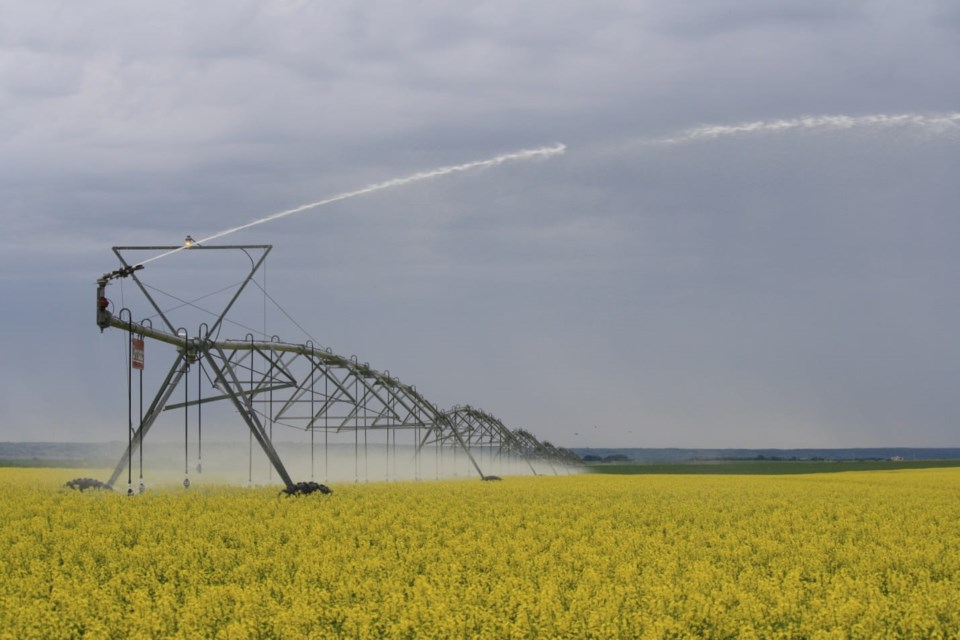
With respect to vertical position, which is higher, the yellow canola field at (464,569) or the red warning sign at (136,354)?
the red warning sign at (136,354)

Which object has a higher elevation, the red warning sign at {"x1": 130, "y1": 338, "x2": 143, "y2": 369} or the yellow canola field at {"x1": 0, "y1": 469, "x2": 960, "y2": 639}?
the red warning sign at {"x1": 130, "y1": 338, "x2": 143, "y2": 369}

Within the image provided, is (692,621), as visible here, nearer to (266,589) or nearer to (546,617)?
(546,617)

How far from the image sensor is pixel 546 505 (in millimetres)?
36938

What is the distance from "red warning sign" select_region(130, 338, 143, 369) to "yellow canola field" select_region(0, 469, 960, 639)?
4788mm

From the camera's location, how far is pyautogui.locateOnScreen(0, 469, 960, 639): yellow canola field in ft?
53.4

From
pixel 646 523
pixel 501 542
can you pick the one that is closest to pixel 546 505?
pixel 646 523

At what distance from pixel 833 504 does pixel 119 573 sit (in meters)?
28.8

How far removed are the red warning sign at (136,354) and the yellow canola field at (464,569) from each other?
4.79 meters

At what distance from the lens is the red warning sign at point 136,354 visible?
124 feet

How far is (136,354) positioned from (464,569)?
2059 centimetres

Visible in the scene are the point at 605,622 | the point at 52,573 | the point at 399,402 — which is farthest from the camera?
the point at 399,402

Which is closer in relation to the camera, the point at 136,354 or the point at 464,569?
the point at 464,569

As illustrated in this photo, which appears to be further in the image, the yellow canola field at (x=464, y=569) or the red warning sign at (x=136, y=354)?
the red warning sign at (x=136, y=354)

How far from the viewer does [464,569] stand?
21.8 metres
